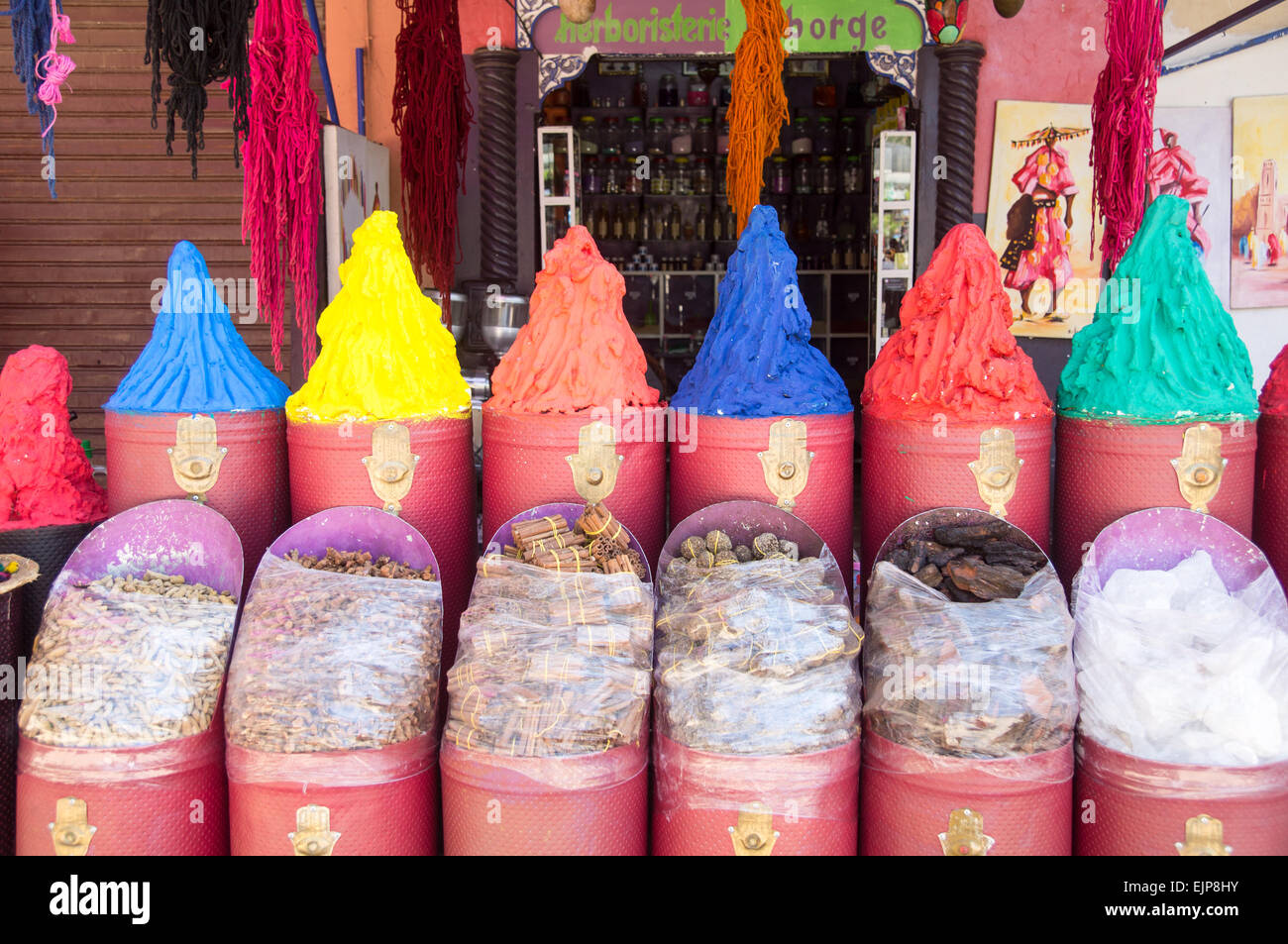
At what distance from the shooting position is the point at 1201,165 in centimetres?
452

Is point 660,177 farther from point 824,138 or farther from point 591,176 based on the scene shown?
point 824,138

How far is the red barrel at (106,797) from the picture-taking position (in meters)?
1.71

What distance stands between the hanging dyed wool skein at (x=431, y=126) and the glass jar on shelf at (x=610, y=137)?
2946 millimetres

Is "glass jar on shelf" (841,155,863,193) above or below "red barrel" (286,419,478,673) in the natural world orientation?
above

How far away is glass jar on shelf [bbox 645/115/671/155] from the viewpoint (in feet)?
20.0

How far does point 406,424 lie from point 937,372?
1.16 meters

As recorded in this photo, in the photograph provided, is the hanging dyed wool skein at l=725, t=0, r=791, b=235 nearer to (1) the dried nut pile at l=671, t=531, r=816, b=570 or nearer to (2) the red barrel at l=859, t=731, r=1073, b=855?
(1) the dried nut pile at l=671, t=531, r=816, b=570

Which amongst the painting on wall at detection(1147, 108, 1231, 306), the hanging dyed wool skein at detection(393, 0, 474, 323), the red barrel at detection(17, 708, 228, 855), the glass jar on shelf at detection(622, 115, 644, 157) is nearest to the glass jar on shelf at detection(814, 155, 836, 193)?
the glass jar on shelf at detection(622, 115, 644, 157)

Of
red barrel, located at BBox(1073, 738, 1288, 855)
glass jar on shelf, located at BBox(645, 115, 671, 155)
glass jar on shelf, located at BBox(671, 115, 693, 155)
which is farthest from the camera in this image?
glass jar on shelf, located at BBox(645, 115, 671, 155)

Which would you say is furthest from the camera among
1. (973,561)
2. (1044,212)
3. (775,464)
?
(1044,212)

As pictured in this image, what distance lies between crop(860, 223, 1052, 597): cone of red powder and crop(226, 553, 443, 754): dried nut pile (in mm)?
1059

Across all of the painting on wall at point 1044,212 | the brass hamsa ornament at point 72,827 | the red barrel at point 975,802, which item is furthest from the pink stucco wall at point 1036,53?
the brass hamsa ornament at point 72,827

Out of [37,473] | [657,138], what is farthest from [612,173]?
[37,473]

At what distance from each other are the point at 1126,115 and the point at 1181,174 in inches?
102
